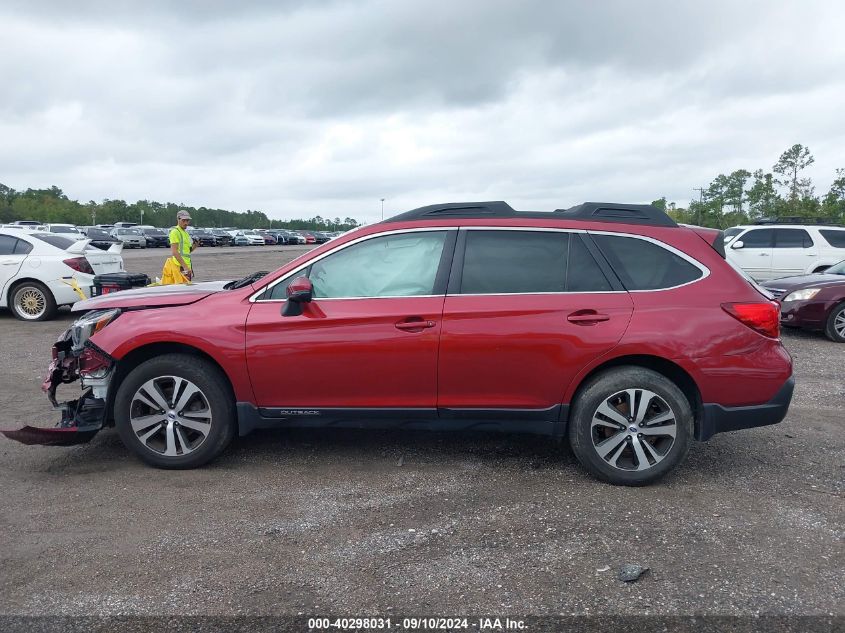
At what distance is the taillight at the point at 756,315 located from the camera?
4062 mm

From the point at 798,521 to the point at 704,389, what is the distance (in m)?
0.88

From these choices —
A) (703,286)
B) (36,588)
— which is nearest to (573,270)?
(703,286)

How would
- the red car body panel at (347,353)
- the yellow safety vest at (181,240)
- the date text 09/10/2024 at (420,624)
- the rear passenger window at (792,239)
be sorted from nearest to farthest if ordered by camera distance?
the date text 09/10/2024 at (420,624), the red car body panel at (347,353), the yellow safety vest at (181,240), the rear passenger window at (792,239)

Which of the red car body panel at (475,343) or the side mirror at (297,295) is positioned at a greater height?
the side mirror at (297,295)

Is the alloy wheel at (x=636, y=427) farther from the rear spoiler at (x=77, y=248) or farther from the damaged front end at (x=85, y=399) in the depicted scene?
the rear spoiler at (x=77, y=248)

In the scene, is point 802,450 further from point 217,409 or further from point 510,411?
point 217,409

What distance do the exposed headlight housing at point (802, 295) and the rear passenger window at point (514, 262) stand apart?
23.9 feet

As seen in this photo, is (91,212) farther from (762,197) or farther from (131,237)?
(762,197)

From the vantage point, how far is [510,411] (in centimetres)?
419

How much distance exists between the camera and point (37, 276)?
35.2ft

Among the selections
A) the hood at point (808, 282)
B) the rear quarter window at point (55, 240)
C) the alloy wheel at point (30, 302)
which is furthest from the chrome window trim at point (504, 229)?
the rear quarter window at point (55, 240)

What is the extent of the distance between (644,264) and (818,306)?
22.9 ft

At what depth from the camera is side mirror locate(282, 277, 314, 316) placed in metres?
4.11

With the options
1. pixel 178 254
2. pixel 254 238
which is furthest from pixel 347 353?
pixel 254 238
